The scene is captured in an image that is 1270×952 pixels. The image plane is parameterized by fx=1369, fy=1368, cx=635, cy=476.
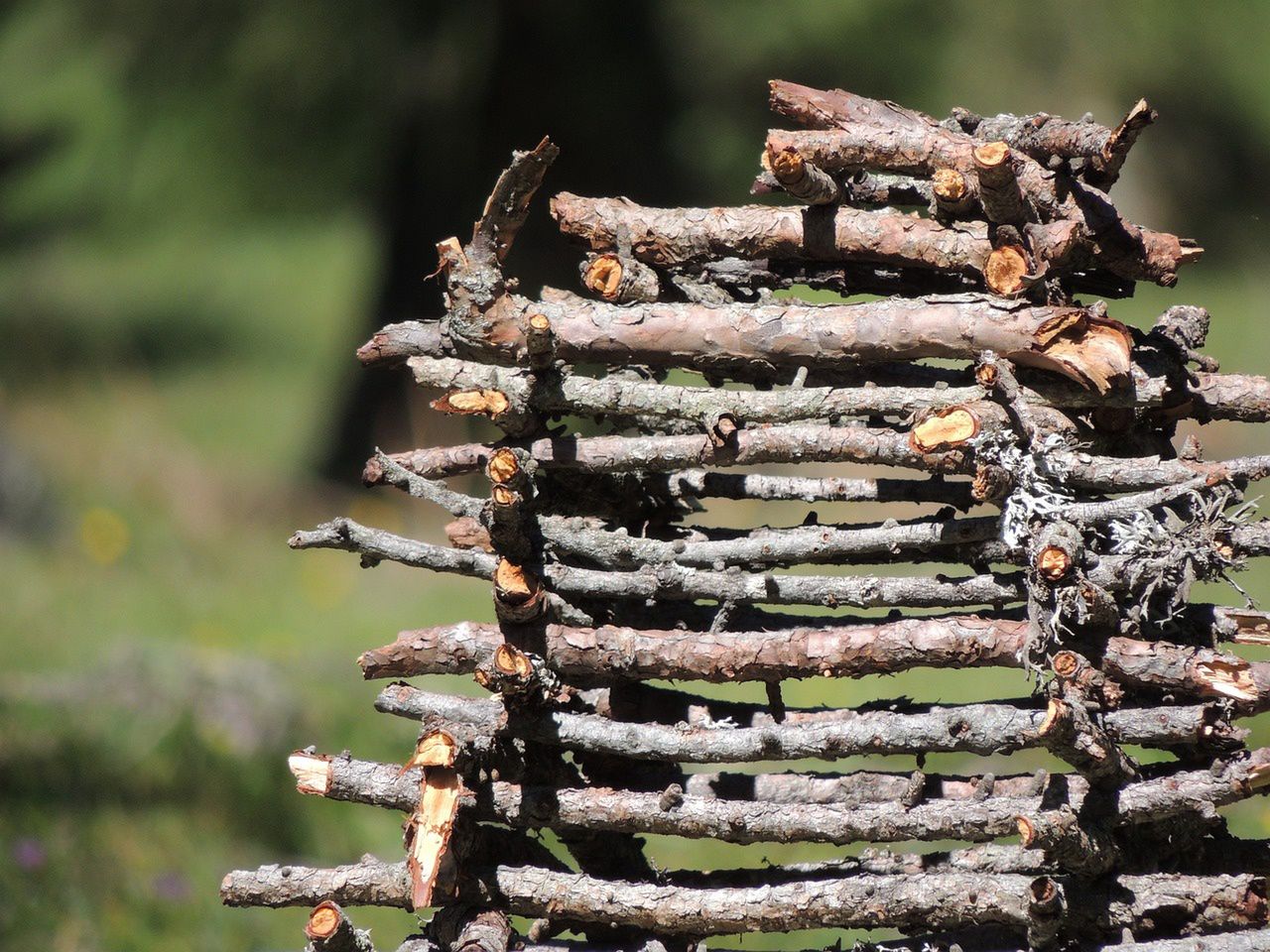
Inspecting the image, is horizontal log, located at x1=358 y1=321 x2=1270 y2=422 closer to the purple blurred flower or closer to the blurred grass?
the blurred grass

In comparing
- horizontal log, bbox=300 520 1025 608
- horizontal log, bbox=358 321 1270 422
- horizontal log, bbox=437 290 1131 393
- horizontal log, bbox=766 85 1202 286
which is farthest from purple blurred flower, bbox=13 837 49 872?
horizontal log, bbox=766 85 1202 286

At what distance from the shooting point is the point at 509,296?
81.0 inches

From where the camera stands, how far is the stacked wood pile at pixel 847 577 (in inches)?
75.5

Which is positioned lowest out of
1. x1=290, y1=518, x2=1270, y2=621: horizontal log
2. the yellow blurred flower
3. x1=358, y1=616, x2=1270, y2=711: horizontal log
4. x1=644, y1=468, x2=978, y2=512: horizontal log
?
x1=358, y1=616, x2=1270, y2=711: horizontal log

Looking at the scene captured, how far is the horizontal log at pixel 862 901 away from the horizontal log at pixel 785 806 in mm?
72

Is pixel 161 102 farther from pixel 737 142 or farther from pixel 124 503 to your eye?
pixel 737 142

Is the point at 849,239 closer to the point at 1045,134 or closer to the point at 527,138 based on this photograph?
the point at 1045,134

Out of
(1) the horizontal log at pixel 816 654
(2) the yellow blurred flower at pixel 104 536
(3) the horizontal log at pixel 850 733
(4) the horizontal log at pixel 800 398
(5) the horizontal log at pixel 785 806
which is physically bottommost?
(5) the horizontal log at pixel 785 806

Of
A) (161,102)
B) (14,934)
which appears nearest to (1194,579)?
(14,934)

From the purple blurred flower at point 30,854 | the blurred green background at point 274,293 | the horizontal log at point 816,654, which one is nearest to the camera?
the horizontal log at point 816,654

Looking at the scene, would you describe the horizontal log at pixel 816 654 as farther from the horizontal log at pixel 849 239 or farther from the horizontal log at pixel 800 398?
the horizontal log at pixel 849 239

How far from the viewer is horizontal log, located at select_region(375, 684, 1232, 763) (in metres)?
1.94

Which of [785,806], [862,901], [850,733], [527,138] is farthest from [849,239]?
[527,138]

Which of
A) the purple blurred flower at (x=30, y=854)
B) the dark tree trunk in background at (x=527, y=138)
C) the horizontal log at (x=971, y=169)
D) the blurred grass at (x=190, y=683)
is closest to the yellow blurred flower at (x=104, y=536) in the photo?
the blurred grass at (x=190, y=683)
